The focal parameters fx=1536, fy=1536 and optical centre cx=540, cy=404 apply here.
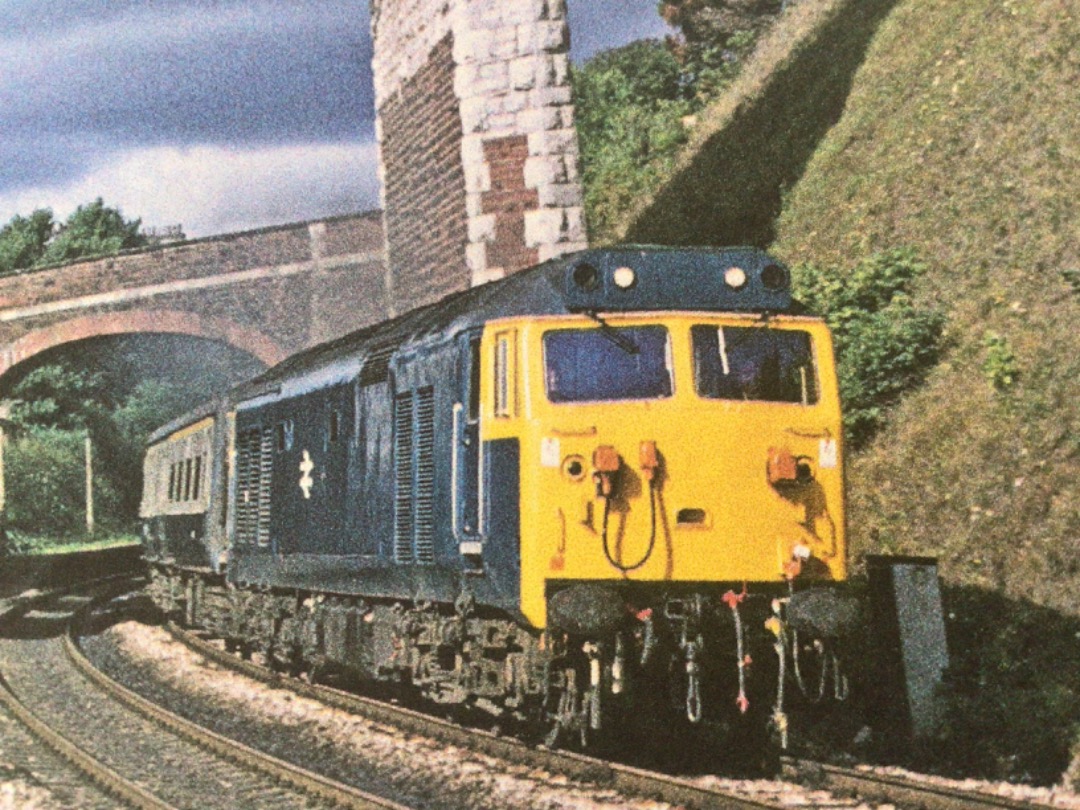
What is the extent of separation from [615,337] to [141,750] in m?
5.66

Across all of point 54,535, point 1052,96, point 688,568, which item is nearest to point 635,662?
point 688,568

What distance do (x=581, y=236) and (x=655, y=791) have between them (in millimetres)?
9850

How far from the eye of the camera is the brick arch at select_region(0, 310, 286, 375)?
3466cm

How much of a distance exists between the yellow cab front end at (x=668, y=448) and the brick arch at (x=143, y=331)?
26.0 m

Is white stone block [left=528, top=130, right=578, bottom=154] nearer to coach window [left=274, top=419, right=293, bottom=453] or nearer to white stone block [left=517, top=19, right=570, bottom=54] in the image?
white stone block [left=517, top=19, right=570, bottom=54]

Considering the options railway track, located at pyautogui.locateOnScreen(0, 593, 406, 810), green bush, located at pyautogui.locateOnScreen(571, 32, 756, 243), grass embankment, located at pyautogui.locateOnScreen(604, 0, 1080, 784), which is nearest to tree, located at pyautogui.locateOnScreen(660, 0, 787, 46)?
green bush, located at pyautogui.locateOnScreen(571, 32, 756, 243)

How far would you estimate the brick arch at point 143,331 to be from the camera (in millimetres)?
34656

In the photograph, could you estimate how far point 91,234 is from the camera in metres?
66.4

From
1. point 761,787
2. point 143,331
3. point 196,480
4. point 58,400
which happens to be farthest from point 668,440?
point 58,400

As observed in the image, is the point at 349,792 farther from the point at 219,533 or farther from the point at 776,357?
the point at 219,533

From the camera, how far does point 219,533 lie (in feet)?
57.0

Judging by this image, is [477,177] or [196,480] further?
[196,480]

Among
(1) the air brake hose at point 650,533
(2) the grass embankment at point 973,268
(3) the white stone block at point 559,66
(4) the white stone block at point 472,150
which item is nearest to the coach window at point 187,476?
(4) the white stone block at point 472,150

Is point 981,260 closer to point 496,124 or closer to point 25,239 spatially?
point 496,124
